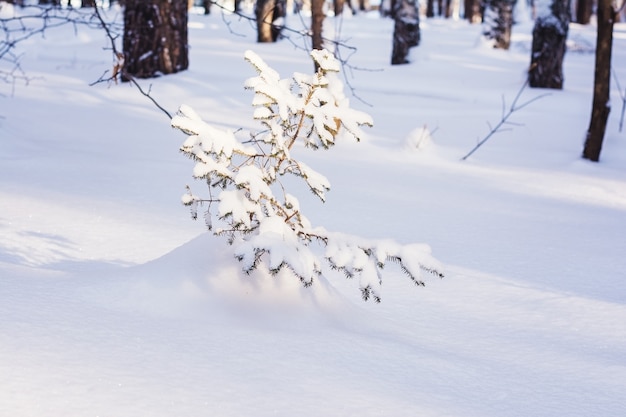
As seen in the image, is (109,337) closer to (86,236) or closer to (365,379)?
(365,379)

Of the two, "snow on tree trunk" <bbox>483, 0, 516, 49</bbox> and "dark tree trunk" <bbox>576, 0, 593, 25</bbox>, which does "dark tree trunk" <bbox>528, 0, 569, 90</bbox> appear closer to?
"snow on tree trunk" <bbox>483, 0, 516, 49</bbox>

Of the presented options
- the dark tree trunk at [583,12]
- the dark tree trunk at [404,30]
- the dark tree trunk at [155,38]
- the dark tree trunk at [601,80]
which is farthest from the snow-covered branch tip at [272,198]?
the dark tree trunk at [583,12]

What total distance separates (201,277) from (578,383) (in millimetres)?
1372

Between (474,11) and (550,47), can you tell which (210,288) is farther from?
(474,11)

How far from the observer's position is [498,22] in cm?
1714

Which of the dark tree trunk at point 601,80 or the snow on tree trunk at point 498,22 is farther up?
the snow on tree trunk at point 498,22

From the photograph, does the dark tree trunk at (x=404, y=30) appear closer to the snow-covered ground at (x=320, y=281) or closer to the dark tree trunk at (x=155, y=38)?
the snow-covered ground at (x=320, y=281)

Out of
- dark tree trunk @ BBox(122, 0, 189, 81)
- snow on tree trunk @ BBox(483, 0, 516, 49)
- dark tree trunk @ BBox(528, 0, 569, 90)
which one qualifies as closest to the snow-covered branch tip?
dark tree trunk @ BBox(122, 0, 189, 81)

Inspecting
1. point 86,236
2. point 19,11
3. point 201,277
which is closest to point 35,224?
point 86,236

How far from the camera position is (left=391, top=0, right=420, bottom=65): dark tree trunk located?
1288 centimetres

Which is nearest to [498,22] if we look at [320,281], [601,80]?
[601,80]

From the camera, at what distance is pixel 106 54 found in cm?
1203

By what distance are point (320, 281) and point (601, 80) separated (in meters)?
5.09

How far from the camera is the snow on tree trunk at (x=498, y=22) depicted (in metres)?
17.0
